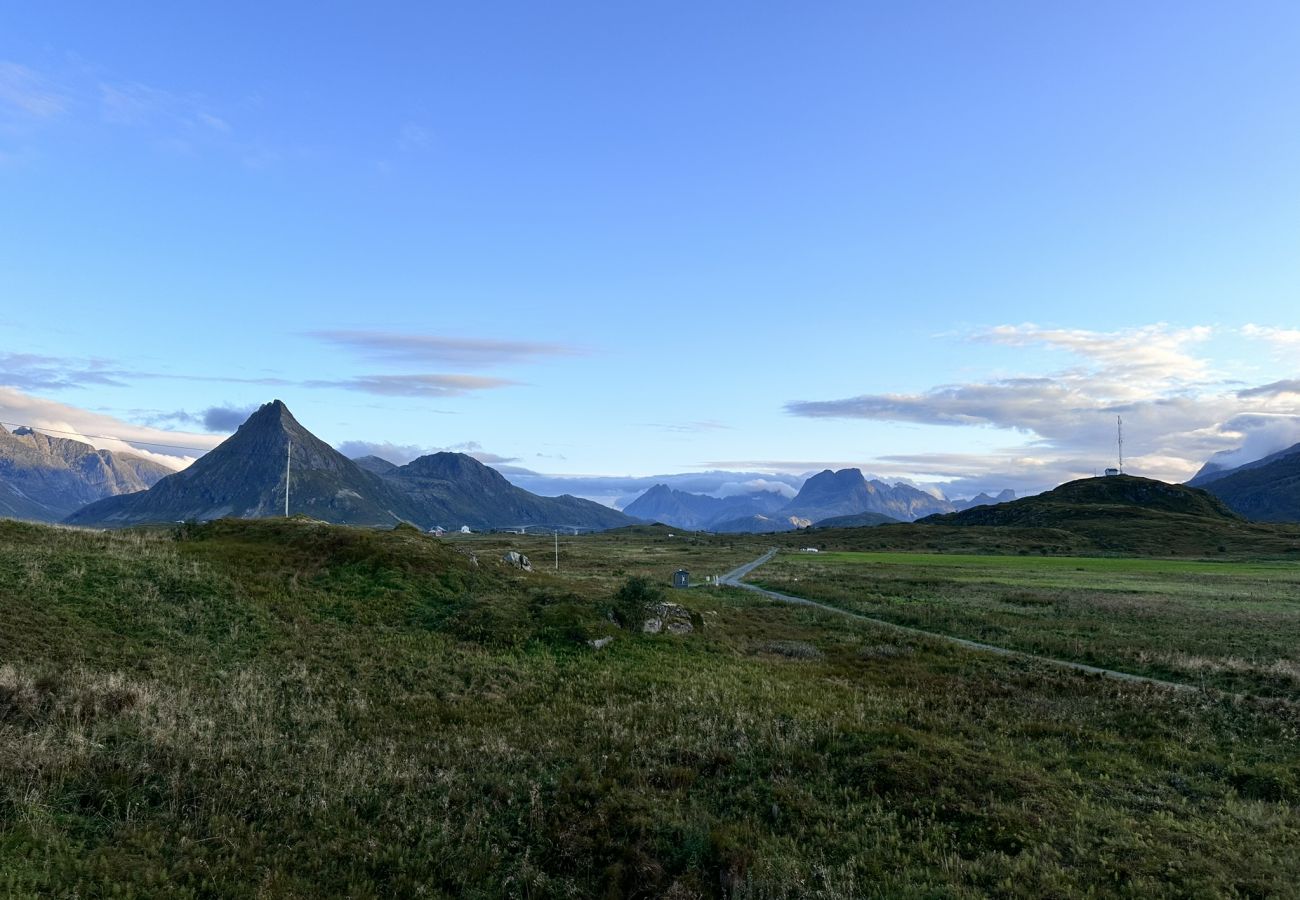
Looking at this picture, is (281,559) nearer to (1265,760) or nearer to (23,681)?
(23,681)

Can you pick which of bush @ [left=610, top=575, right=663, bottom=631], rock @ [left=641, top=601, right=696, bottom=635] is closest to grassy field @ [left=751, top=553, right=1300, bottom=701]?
rock @ [left=641, top=601, right=696, bottom=635]

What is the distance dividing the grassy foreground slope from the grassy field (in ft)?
25.5

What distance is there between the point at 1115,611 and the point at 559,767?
175 ft

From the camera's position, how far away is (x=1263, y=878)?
11.3 metres

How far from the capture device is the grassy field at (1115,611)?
1268 inches

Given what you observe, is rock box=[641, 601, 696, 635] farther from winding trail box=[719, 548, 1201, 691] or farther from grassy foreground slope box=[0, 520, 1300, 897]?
winding trail box=[719, 548, 1201, 691]

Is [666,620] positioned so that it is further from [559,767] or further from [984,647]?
[559,767]

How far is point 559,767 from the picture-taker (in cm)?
1652

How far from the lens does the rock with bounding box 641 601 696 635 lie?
3575cm

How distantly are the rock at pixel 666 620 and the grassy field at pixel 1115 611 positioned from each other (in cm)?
1992

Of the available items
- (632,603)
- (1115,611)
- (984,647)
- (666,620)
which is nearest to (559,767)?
(632,603)

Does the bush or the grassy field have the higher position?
the bush

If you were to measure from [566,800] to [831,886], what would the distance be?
609 cm

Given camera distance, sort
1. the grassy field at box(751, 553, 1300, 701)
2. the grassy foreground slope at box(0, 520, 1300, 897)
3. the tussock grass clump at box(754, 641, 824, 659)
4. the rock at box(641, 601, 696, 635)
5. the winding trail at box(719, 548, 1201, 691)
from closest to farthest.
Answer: the grassy foreground slope at box(0, 520, 1300, 897)
the winding trail at box(719, 548, 1201, 691)
the grassy field at box(751, 553, 1300, 701)
the tussock grass clump at box(754, 641, 824, 659)
the rock at box(641, 601, 696, 635)
